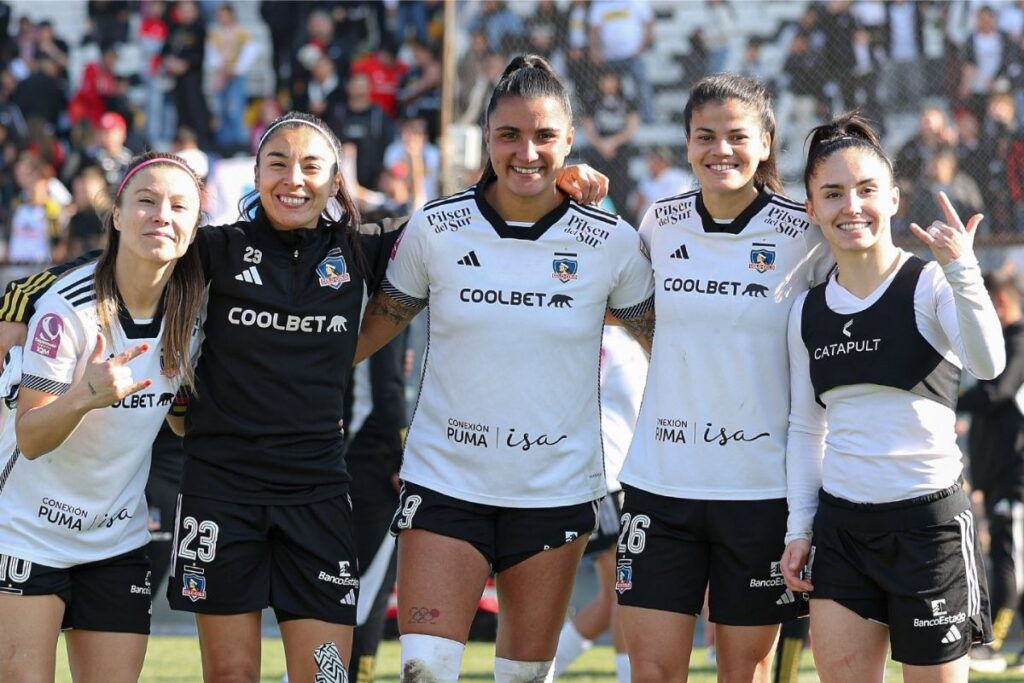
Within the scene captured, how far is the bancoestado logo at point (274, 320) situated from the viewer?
4281 millimetres

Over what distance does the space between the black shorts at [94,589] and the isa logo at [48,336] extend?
63 cm

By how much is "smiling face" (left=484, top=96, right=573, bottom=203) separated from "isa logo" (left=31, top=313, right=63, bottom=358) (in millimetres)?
1423

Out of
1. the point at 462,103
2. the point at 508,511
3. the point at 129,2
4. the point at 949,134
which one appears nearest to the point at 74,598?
the point at 508,511

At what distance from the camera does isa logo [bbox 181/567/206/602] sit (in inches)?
165

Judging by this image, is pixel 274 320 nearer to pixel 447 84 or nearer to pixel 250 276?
pixel 250 276

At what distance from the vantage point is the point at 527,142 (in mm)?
4301

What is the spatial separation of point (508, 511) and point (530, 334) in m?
0.56

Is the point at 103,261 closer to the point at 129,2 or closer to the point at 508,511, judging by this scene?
the point at 508,511

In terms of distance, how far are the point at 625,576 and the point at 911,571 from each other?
0.87m

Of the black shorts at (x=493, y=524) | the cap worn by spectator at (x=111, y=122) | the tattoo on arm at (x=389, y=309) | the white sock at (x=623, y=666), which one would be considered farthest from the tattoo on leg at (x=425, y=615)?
the cap worn by spectator at (x=111, y=122)

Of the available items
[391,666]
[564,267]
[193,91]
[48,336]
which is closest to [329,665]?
[48,336]

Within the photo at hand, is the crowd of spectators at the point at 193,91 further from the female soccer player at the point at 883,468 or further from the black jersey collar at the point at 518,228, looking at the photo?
the female soccer player at the point at 883,468

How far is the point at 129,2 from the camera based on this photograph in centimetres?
1545

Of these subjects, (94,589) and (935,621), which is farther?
(94,589)
